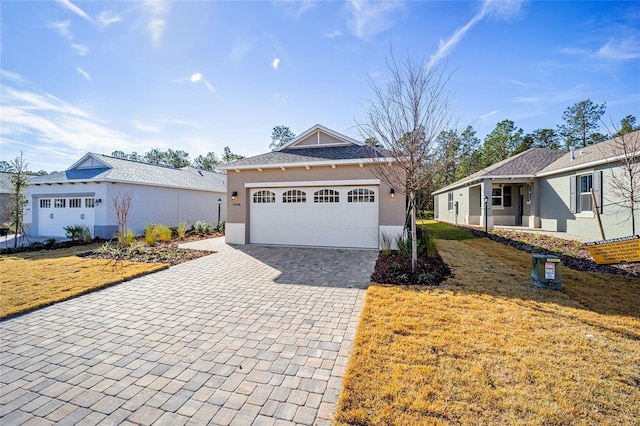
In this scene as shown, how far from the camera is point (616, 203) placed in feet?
30.8

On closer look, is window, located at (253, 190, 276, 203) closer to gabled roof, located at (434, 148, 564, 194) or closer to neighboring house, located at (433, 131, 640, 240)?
neighboring house, located at (433, 131, 640, 240)

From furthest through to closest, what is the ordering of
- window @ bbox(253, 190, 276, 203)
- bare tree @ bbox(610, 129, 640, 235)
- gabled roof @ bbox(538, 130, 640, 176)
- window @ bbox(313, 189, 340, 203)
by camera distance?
window @ bbox(253, 190, 276, 203) → window @ bbox(313, 189, 340, 203) → gabled roof @ bbox(538, 130, 640, 176) → bare tree @ bbox(610, 129, 640, 235)

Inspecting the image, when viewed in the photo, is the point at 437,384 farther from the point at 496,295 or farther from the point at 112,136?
the point at 112,136

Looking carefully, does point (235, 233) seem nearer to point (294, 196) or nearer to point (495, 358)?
point (294, 196)

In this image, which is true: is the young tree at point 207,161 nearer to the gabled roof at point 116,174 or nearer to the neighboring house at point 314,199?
the gabled roof at point 116,174

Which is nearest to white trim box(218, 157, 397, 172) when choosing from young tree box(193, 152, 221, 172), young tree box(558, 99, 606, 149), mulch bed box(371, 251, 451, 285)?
mulch bed box(371, 251, 451, 285)

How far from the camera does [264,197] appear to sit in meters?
11.9

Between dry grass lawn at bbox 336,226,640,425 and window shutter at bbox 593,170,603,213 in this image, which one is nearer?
dry grass lawn at bbox 336,226,640,425

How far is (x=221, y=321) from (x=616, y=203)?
13.1 meters

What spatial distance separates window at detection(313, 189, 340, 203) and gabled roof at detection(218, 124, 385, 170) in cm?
118

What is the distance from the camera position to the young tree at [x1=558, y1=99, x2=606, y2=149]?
34.8 meters

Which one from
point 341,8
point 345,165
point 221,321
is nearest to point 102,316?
point 221,321

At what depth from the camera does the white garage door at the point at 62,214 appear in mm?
14633

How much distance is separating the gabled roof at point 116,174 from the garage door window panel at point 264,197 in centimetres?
747
